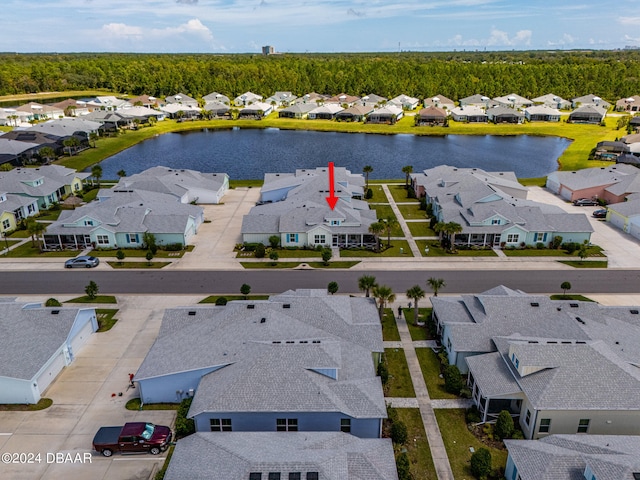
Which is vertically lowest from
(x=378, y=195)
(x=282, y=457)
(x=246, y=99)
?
(x=378, y=195)

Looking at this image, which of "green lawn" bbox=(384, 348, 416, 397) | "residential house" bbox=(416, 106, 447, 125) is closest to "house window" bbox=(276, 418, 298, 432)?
"green lawn" bbox=(384, 348, 416, 397)

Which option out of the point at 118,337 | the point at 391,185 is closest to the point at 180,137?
the point at 391,185

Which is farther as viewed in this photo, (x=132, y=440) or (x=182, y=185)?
(x=182, y=185)

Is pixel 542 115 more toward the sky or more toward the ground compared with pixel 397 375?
more toward the sky

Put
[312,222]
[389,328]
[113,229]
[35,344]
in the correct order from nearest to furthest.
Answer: [35,344] → [389,328] → [113,229] → [312,222]

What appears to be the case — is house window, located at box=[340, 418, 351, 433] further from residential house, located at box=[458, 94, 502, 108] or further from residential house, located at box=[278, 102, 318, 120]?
residential house, located at box=[458, 94, 502, 108]

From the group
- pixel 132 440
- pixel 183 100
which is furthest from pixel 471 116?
pixel 132 440

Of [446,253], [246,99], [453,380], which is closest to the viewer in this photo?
[453,380]

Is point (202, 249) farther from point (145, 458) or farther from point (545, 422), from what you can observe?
point (545, 422)

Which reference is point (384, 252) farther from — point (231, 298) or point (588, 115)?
point (588, 115)
